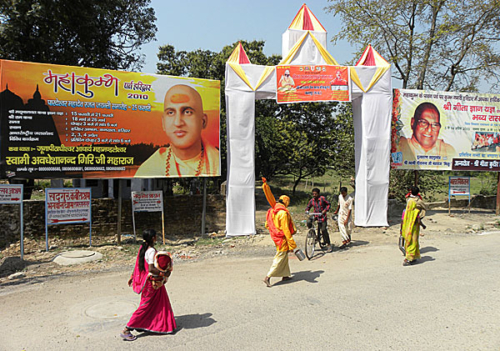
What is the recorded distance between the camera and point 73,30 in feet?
63.6

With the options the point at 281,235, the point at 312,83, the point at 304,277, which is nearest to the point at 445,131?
the point at 312,83

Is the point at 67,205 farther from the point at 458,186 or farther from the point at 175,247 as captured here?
the point at 458,186

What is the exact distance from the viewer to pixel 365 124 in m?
13.4

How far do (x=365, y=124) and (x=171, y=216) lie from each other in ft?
24.5

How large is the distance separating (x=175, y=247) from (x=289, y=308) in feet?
20.5

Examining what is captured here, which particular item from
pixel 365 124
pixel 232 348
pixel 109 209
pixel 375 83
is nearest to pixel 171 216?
pixel 109 209

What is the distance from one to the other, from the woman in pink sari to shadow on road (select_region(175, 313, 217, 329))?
312mm

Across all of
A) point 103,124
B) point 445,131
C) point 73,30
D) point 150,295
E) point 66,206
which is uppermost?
point 73,30

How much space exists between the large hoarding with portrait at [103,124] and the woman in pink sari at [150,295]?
656 centimetres

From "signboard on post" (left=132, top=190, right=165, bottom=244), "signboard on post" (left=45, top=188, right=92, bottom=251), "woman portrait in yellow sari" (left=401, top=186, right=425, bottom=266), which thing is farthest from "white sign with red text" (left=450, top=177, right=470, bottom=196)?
"signboard on post" (left=45, top=188, right=92, bottom=251)

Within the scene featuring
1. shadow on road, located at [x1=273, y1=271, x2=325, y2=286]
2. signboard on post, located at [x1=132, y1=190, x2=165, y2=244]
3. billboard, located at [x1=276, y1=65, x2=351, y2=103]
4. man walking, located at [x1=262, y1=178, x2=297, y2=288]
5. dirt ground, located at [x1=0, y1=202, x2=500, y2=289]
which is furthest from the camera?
billboard, located at [x1=276, y1=65, x2=351, y2=103]

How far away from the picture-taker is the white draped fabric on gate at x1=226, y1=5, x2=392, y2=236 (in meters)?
12.4

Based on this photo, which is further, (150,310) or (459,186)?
(459,186)

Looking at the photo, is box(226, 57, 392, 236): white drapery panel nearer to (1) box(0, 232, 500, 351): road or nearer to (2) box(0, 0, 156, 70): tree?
(1) box(0, 232, 500, 351): road
